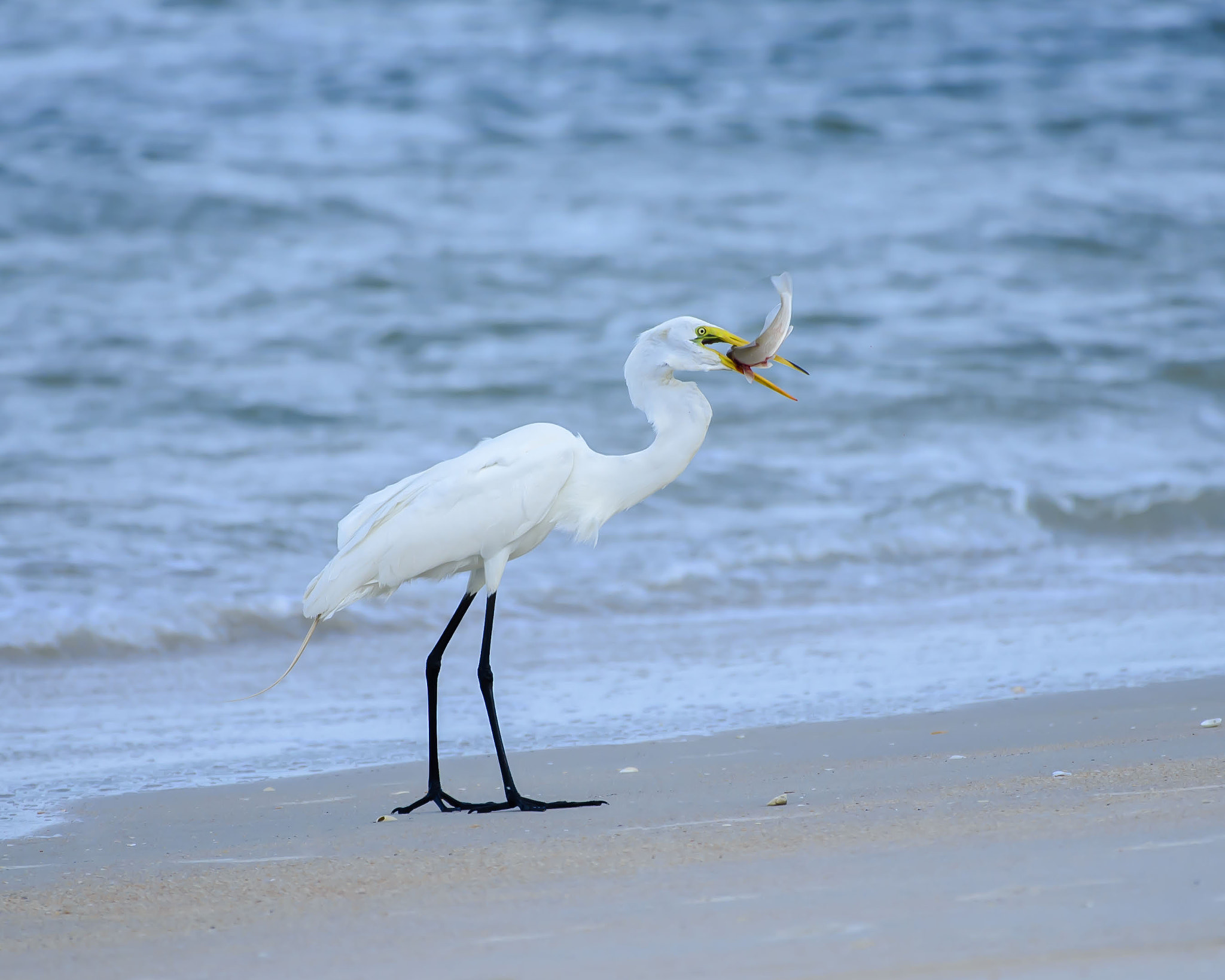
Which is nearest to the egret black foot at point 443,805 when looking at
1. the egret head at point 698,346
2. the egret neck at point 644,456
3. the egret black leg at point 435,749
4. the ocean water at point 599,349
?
the egret black leg at point 435,749

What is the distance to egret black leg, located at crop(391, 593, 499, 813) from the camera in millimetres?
3229

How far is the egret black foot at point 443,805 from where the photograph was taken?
10.5 feet

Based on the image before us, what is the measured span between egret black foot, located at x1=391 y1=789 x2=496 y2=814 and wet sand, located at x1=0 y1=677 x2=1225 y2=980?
4cm

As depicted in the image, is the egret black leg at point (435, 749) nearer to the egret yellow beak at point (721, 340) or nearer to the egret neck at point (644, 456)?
the egret neck at point (644, 456)

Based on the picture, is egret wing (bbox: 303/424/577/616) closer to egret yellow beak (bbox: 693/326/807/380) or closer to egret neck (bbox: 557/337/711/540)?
egret neck (bbox: 557/337/711/540)

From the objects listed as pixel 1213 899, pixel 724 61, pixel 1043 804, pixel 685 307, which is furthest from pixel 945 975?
pixel 724 61

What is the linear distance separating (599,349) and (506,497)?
18.6 feet

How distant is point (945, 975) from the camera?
1.89 metres

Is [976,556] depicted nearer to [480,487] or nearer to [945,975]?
[480,487]

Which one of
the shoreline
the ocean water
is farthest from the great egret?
the ocean water

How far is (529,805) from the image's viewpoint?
10.3 ft

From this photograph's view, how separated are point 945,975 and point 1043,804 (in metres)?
0.85

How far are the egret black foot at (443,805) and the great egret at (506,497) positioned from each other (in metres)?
0.01

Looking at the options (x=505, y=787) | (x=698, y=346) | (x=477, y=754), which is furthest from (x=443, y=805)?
(x=698, y=346)
